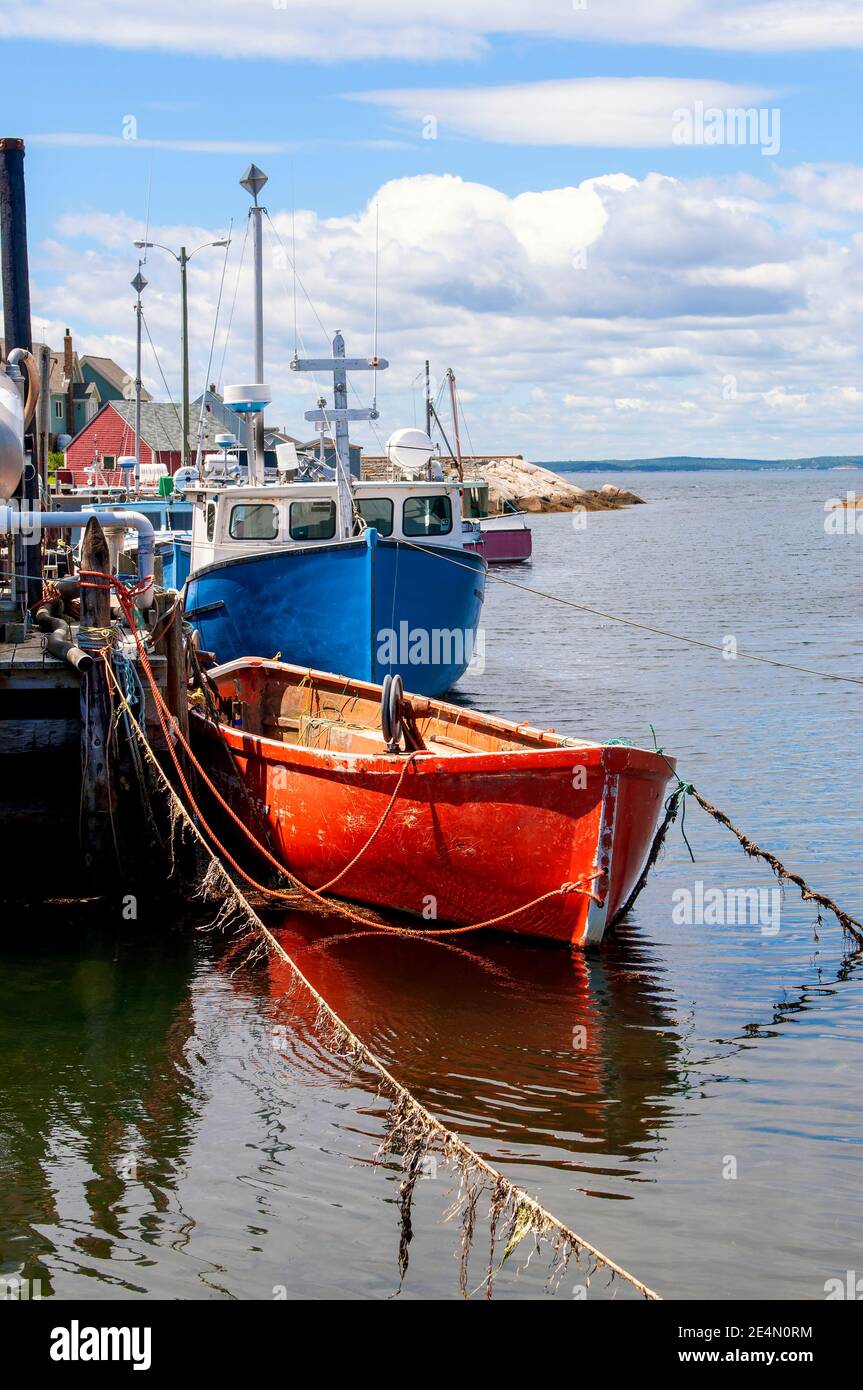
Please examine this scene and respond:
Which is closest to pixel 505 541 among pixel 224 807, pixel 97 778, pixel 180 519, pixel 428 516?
pixel 180 519

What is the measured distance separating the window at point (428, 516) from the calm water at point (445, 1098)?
8.05 meters

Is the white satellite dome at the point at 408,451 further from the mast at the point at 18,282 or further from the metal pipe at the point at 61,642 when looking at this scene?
the metal pipe at the point at 61,642

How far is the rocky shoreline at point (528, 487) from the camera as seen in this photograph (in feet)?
357

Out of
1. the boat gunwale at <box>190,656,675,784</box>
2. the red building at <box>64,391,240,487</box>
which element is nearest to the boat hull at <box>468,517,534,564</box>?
the red building at <box>64,391,240,487</box>

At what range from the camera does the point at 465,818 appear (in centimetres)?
1044

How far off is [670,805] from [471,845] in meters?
1.50

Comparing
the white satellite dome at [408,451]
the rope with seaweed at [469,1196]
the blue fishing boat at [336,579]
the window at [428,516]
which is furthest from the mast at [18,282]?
the rope with seaweed at [469,1196]

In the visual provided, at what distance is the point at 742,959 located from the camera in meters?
10.5

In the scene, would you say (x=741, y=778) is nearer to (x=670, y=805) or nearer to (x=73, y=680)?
(x=670, y=805)

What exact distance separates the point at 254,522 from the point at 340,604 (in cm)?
249

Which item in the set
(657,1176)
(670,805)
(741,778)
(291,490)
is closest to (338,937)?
(670,805)

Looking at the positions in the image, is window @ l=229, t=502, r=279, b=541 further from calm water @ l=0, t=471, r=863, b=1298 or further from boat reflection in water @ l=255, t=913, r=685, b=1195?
boat reflection in water @ l=255, t=913, r=685, b=1195
